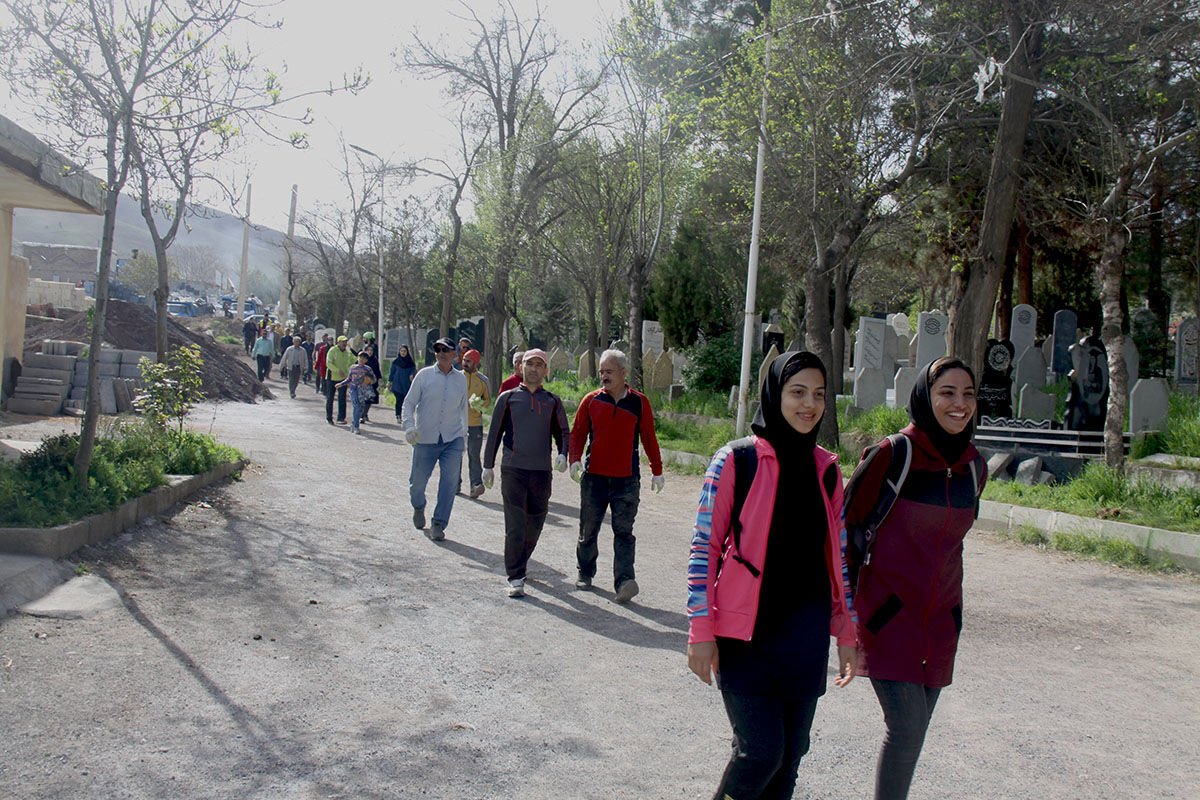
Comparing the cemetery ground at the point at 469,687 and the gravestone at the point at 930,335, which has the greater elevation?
the gravestone at the point at 930,335

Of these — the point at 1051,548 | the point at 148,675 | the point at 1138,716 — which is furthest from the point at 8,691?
the point at 1051,548

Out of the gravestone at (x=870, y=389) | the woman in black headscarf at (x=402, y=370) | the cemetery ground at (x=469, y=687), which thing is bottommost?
the cemetery ground at (x=469, y=687)

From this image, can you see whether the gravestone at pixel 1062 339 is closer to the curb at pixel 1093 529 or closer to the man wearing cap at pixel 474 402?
the curb at pixel 1093 529

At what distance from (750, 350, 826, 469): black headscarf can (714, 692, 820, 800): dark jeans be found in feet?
2.44

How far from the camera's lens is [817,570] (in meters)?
3.16

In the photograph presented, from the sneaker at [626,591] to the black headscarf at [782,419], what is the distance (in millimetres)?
4289

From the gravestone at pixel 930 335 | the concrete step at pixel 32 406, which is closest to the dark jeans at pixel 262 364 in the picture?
the concrete step at pixel 32 406

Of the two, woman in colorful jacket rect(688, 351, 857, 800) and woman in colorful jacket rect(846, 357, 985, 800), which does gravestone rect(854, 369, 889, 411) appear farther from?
woman in colorful jacket rect(688, 351, 857, 800)

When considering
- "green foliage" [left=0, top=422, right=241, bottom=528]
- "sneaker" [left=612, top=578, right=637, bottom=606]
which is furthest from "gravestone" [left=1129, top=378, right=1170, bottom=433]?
"green foliage" [left=0, top=422, right=241, bottom=528]

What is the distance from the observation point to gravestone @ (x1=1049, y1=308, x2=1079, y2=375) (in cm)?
2191

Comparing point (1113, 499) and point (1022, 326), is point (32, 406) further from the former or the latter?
point (1022, 326)

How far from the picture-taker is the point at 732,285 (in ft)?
111

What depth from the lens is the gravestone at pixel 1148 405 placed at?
15.0 meters

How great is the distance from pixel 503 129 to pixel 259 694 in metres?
26.0
